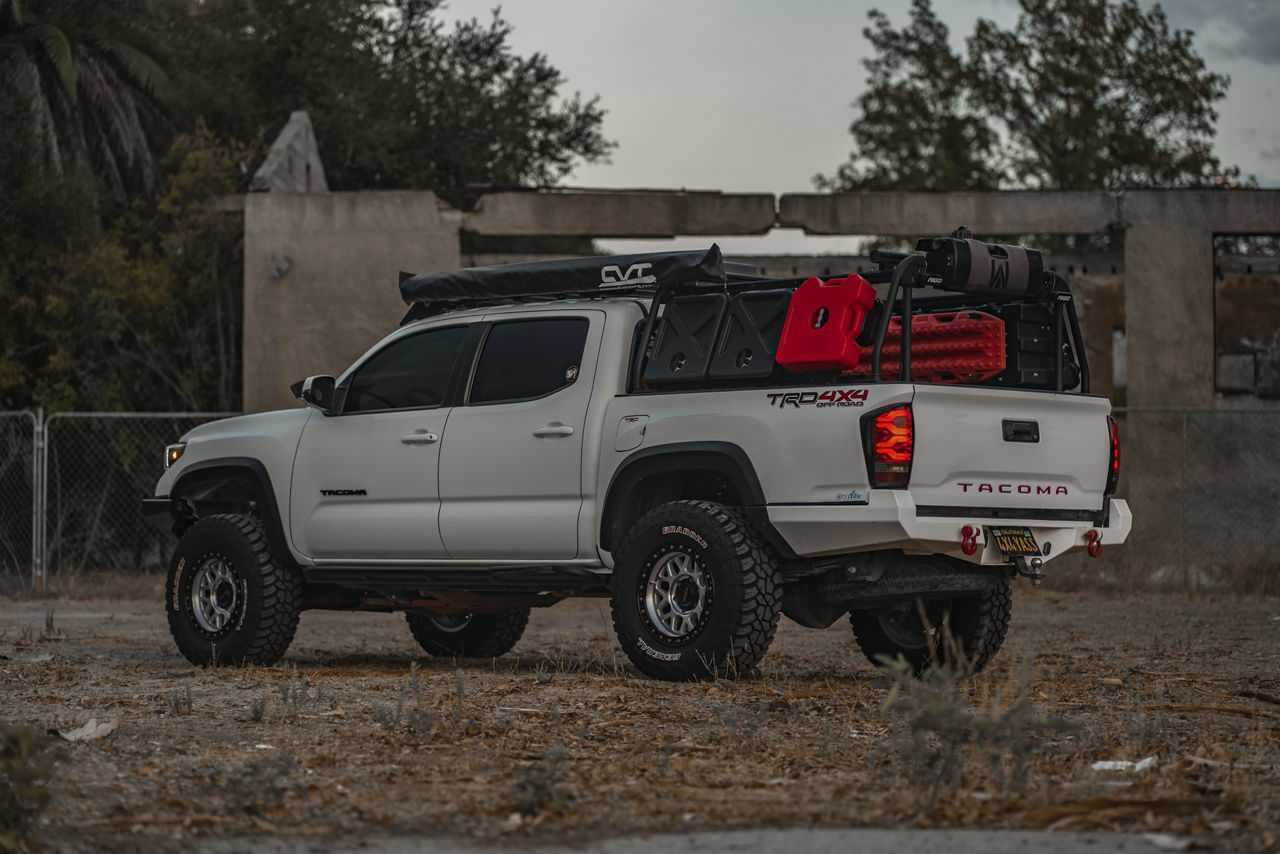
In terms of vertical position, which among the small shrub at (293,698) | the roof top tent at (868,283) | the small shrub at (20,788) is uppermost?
the roof top tent at (868,283)

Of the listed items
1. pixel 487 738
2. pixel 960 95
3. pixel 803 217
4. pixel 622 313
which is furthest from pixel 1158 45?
pixel 487 738

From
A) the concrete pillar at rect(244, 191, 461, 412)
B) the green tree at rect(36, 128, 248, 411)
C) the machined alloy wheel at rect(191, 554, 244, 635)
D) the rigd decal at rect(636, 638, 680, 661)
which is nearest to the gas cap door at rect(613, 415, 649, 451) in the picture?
the rigd decal at rect(636, 638, 680, 661)

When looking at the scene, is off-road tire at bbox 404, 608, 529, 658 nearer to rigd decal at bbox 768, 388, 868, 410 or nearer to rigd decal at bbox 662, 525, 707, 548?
rigd decal at bbox 662, 525, 707, 548

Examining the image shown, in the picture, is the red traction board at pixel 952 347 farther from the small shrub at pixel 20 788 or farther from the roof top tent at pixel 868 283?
the small shrub at pixel 20 788

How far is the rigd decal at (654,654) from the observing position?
317 inches

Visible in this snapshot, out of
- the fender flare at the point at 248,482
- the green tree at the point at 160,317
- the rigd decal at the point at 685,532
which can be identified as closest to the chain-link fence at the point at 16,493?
the green tree at the point at 160,317

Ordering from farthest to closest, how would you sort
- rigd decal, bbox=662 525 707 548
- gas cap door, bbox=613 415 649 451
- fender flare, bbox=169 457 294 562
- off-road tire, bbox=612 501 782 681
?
1. fender flare, bbox=169 457 294 562
2. gas cap door, bbox=613 415 649 451
3. rigd decal, bbox=662 525 707 548
4. off-road tire, bbox=612 501 782 681

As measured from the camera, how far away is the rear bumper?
7430mm

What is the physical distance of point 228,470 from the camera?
986 centimetres

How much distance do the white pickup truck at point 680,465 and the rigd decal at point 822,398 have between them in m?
0.01

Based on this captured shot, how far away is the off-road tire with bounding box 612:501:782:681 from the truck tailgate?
894mm

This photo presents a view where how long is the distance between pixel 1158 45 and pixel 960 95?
205 inches

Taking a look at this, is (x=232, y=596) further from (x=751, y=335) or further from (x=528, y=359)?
(x=751, y=335)

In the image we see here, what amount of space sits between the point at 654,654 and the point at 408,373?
2406 mm
